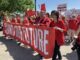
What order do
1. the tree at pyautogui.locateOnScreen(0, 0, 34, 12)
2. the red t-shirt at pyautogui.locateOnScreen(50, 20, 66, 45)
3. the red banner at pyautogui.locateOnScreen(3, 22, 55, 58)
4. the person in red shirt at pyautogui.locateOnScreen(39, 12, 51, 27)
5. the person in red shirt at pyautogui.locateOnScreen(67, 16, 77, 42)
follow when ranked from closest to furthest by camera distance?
the red t-shirt at pyautogui.locateOnScreen(50, 20, 66, 45)
the red banner at pyautogui.locateOnScreen(3, 22, 55, 58)
the person in red shirt at pyautogui.locateOnScreen(39, 12, 51, 27)
the person in red shirt at pyautogui.locateOnScreen(67, 16, 77, 42)
the tree at pyautogui.locateOnScreen(0, 0, 34, 12)

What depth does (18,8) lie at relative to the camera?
159 ft

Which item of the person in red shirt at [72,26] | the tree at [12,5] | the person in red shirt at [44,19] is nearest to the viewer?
the person in red shirt at [44,19]

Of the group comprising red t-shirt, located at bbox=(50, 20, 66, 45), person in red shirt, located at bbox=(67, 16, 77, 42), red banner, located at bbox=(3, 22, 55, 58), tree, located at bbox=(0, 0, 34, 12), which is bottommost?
tree, located at bbox=(0, 0, 34, 12)

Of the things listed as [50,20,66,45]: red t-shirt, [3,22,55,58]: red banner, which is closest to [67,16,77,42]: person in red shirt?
[3,22,55,58]: red banner

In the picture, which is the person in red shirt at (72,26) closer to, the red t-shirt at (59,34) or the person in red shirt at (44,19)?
the person in red shirt at (44,19)

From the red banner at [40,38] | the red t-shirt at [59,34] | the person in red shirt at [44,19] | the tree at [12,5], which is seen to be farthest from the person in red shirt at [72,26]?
the tree at [12,5]

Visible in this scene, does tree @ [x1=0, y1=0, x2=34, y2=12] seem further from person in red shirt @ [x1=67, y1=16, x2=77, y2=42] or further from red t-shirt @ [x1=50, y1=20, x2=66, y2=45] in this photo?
Result: red t-shirt @ [x1=50, y1=20, x2=66, y2=45]

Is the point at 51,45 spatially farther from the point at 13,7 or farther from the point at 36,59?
the point at 13,7

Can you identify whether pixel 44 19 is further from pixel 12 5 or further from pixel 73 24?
pixel 12 5

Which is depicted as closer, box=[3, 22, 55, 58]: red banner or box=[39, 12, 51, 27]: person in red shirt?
box=[3, 22, 55, 58]: red banner

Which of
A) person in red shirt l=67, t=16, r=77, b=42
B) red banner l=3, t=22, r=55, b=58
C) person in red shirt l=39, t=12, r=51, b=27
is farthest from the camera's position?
person in red shirt l=67, t=16, r=77, b=42

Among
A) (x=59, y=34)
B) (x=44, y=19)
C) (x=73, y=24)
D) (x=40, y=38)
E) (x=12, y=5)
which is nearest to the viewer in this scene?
(x=59, y=34)

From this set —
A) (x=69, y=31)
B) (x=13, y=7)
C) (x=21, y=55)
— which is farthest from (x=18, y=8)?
(x=21, y=55)

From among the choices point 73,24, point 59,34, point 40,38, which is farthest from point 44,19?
point 73,24
